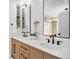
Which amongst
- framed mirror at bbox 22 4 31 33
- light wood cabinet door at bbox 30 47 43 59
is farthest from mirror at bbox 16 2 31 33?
light wood cabinet door at bbox 30 47 43 59

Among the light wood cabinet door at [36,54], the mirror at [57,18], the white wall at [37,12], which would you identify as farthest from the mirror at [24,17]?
the light wood cabinet door at [36,54]

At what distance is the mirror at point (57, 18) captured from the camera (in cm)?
267

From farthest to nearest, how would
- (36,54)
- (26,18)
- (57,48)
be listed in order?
(26,18) → (36,54) → (57,48)

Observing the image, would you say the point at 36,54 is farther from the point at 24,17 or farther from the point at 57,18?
the point at 24,17

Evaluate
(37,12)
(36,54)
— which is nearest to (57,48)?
(36,54)

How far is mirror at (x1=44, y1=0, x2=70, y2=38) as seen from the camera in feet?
8.76

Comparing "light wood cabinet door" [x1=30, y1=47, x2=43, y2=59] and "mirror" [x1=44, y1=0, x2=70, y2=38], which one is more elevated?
"mirror" [x1=44, y1=0, x2=70, y2=38]

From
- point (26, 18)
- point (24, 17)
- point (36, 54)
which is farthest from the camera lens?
point (24, 17)

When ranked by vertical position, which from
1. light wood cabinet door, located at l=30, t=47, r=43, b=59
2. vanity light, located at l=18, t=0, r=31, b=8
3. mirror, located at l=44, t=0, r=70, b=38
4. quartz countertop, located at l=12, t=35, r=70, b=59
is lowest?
light wood cabinet door, located at l=30, t=47, r=43, b=59

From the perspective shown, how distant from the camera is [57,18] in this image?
9.86 ft

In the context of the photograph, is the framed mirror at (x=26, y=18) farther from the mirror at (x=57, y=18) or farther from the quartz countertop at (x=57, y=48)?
the quartz countertop at (x=57, y=48)

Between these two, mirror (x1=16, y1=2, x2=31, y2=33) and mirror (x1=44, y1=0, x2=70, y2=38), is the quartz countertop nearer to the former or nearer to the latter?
mirror (x1=44, y1=0, x2=70, y2=38)
